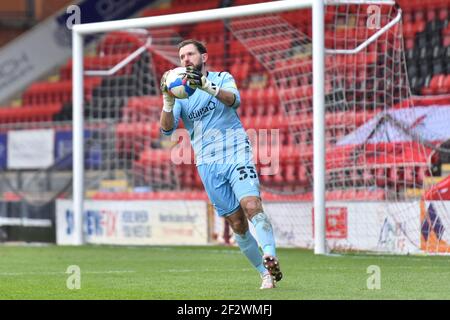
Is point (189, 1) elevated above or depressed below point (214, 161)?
above

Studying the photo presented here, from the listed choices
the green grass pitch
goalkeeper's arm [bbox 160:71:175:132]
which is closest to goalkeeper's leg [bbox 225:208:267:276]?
the green grass pitch

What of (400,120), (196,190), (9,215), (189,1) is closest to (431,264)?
(400,120)

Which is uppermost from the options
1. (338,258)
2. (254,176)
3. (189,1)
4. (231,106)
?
(189,1)

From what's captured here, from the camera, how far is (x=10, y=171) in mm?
19516

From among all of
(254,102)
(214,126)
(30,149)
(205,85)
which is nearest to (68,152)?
(30,149)

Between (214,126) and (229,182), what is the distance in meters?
0.43

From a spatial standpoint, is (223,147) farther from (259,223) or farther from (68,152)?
(68,152)

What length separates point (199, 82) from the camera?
7.70 m

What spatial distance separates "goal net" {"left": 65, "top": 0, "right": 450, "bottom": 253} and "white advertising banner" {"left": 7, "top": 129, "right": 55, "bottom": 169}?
125cm

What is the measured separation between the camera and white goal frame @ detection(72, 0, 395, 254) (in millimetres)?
12117

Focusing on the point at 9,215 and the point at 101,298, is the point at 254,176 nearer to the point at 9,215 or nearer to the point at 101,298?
the point at 101,298

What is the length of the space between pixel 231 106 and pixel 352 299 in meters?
1.74

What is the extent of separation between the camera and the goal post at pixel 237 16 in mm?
12117

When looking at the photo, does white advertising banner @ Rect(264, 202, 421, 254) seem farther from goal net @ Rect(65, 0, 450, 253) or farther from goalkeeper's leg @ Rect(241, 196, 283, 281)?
goalkeeper's leg @ Rect(241, 196, 283, 281)
